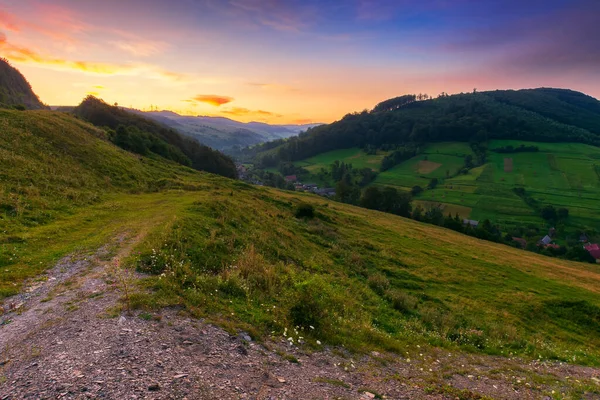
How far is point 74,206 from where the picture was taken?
74.2 feet

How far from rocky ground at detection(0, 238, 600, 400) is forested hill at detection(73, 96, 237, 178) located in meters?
53.5

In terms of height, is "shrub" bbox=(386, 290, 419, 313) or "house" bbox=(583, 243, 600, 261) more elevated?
"shrub" bbox=(386, 290, 419, 313)

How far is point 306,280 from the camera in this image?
52.5ft

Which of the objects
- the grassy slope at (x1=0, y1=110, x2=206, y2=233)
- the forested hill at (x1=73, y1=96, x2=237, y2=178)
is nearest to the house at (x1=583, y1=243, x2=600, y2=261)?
the forested hill at (x1=73, y1=96, x2=237, y2=178)

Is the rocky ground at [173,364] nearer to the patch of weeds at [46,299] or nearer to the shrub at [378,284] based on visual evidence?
the patch of weeds at [46,299]

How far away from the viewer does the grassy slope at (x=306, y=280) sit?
40.3 feet

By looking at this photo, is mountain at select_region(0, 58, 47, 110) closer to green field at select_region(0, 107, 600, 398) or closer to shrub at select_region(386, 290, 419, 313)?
green field at select_region(0, 107, 600, 398)

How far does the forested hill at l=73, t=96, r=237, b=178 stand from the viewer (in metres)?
59.0

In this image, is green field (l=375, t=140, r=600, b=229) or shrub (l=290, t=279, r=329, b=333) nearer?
shrub (l=290, t=279, r=329, b=333)

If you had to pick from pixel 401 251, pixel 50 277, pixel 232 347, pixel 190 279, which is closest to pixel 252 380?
pixel 232 347


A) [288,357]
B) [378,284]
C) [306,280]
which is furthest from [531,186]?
[288,357]

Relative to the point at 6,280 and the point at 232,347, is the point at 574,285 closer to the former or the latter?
A: the point at 232,347

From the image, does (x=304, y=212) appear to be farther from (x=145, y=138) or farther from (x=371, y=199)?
(x=371, y=199)

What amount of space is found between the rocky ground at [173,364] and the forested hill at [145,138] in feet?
175
